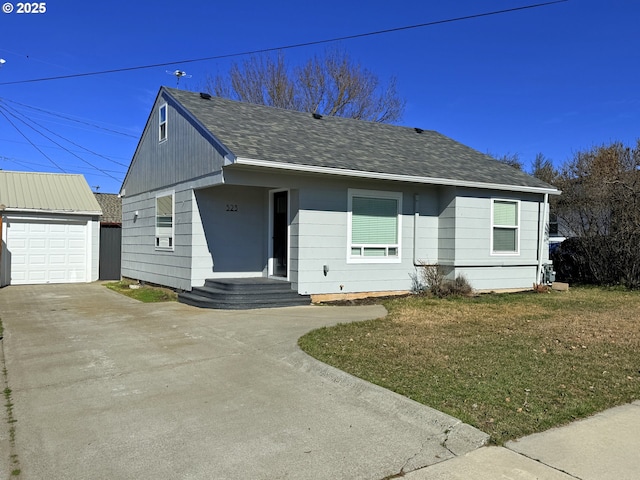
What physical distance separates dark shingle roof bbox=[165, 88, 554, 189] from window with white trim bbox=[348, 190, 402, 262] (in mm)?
758

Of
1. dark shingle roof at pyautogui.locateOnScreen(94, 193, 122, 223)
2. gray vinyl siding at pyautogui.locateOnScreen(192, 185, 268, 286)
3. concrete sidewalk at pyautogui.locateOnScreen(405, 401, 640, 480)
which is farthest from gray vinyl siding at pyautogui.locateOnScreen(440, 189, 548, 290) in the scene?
dark shingle roof at pyautogui.locateOnScreen(94, 193, 122, 223)

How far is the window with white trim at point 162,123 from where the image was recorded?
14281 mm

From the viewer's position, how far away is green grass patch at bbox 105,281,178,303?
12.4 meters

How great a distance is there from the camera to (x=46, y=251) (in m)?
17.5

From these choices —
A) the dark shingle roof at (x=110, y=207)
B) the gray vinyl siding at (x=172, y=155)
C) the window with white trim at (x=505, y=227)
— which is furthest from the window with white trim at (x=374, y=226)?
the dark shingle roof at (x=110, y=207)

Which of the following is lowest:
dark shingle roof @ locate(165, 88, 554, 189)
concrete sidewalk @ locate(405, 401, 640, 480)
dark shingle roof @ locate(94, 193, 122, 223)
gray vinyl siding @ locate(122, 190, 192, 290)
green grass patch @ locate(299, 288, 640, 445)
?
concrete sidewalk @ locate(405, 401, 640, 480)

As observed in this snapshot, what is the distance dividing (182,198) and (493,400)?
31.6 feet

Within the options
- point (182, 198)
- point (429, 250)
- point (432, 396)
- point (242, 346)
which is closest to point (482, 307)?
point (429, 250)

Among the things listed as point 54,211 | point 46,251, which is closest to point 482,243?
point 54,211

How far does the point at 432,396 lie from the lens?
15.9ft

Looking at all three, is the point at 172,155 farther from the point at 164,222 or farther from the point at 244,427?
the point at 244,427

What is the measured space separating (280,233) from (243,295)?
2.32 metres

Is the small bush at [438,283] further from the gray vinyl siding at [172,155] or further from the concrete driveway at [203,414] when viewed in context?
the concrete driveway at [203,414]

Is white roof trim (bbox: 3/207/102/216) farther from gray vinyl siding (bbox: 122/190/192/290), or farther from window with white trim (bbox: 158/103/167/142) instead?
window with white trim (bbox: 158/103/167/142)
